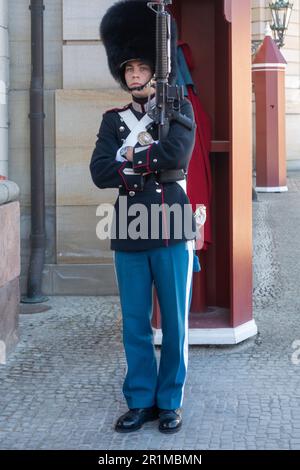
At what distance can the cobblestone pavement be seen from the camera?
14.0 ft

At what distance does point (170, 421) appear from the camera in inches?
171

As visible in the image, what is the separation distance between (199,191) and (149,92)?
5.27 ft

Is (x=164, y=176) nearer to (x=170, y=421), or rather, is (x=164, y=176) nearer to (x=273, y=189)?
(x=170, y=421)

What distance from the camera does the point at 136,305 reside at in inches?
173

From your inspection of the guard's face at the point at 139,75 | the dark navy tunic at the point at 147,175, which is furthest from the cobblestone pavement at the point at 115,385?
the guard's face at the point at 139,75

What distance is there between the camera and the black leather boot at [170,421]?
4.32 meters

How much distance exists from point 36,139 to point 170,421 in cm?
359

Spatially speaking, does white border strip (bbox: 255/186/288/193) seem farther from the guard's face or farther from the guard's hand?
the guard's hand

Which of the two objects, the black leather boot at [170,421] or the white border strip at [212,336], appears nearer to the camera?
the black leather boot at [170,421]

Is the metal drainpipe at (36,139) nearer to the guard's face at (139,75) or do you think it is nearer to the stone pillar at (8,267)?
the stone pillar at (8,267)

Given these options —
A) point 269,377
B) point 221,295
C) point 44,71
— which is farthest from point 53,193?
point 269,377

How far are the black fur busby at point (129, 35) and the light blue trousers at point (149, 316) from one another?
879 millimetres

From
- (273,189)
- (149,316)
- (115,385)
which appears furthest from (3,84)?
(273,189)

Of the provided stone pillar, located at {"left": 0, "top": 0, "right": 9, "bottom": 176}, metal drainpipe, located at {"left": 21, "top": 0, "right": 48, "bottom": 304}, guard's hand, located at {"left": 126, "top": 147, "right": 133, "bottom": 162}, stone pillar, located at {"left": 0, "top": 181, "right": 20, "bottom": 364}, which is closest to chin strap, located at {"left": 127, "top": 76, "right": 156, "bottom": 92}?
guard's hand, located at {"left": 126, "top": 147, "right": 133, "bottom": 162}
